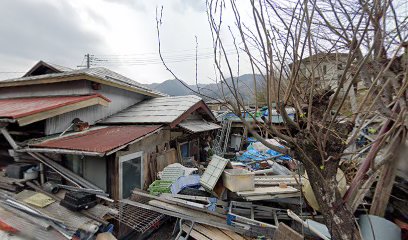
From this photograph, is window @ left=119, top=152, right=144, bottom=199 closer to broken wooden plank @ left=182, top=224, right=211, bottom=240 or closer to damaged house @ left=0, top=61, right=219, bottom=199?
damaged house @ left=0, top=61, right=219, bottom=199

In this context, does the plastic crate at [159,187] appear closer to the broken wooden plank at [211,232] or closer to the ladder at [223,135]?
the broken wooden plank at [211,232]

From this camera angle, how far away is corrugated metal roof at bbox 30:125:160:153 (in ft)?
19.1

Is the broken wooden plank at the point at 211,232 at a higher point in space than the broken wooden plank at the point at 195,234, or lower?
higher

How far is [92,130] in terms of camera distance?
8.05 metres

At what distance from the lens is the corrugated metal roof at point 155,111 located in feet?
28.8

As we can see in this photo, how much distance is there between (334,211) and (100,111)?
9240 mm

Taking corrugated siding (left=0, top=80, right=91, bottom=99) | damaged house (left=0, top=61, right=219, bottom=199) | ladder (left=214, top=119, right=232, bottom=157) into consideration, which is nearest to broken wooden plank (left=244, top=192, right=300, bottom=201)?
damaged house (left=0, top=61, right=219, bottom=199)

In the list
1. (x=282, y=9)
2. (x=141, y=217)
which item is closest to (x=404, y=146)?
(x=282, y=9)

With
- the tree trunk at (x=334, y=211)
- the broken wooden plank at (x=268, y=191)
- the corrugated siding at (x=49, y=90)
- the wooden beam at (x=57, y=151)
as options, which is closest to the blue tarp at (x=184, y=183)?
the broken wooden plank at (x=268, y=191)

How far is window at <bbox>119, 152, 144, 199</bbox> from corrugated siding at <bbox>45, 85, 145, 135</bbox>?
8.76ft

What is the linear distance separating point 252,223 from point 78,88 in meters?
8.07

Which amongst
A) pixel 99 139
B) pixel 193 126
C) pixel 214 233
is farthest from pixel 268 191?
pixel 193 126

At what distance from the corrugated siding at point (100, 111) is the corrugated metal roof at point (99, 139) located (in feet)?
2.04

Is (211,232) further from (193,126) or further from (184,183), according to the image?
(193,126)
